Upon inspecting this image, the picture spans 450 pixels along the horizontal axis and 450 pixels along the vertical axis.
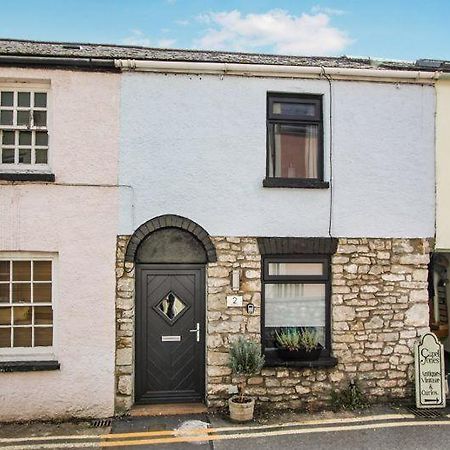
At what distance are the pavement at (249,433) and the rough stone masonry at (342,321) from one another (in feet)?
1.53

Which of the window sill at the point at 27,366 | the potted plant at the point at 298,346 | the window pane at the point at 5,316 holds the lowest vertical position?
the window sill at the point at 27,366

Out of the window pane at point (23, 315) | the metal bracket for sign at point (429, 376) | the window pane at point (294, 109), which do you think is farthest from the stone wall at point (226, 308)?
the window pane at point (23, 315)

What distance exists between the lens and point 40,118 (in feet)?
26.2

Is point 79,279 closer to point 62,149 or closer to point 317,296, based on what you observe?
point 62,149

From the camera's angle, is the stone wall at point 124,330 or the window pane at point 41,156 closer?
the stone wall at point 124,330

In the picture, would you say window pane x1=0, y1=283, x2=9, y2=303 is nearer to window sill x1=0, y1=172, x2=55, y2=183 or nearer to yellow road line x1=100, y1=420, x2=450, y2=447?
window sill x1=0, y1=172, x2=55, y2=183

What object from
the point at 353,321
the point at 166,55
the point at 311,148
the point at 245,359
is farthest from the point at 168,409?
the point at 166,55

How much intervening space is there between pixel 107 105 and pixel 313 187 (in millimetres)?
3844

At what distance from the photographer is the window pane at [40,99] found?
26.2 ft

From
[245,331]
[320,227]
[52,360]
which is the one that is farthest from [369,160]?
[52,360]

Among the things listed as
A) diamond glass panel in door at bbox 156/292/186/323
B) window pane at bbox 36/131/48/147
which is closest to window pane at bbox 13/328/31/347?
diamond glass panel in door at bbox 156/292/186/323

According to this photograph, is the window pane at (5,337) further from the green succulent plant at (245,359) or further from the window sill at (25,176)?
the green succulent plant at (245,359)

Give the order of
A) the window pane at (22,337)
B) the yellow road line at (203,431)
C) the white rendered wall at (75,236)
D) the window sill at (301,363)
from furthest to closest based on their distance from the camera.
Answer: the window sill at (301,363)
the window pane at (22,337)
the white rendered wall at (75,236)
the yellow road line at (203,431)

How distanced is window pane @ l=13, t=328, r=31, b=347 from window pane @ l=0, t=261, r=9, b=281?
2.90 feet
